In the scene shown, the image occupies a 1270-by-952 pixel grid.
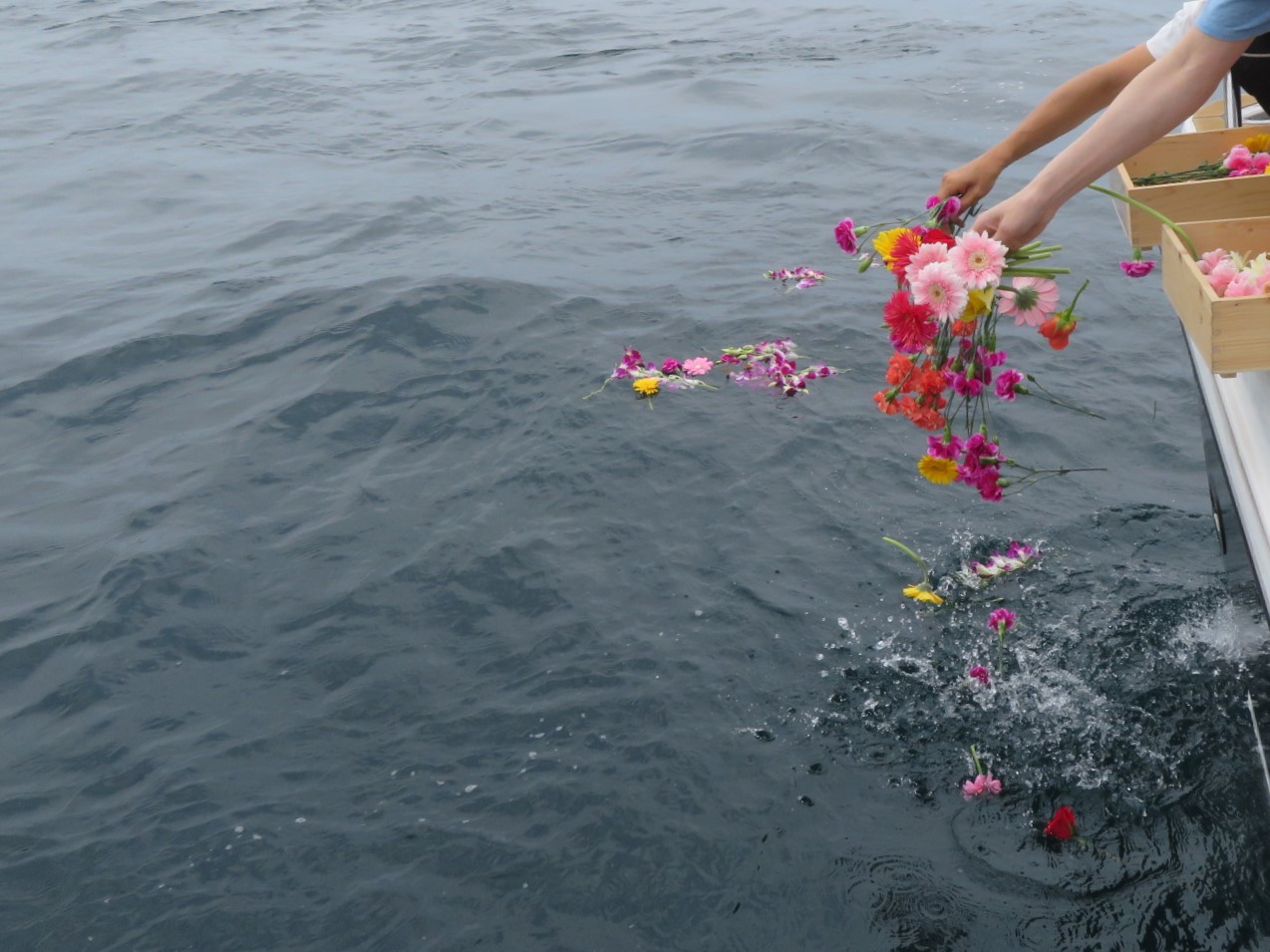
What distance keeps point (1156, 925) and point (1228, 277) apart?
5.62 ft

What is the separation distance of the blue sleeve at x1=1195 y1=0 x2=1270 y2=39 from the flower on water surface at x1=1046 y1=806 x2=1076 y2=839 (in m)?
2.13

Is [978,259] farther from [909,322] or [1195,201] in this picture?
[1195,201]

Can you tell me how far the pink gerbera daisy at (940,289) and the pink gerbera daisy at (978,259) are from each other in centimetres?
2

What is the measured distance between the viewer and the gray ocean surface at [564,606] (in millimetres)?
3547

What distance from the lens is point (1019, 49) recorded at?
1414 cm

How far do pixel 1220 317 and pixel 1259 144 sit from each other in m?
1.56

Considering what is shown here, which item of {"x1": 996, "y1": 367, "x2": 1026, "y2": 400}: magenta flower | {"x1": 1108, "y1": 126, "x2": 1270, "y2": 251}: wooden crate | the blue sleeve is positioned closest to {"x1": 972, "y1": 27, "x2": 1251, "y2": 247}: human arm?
the blue sleeve

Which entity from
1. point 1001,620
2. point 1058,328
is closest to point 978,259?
point 1058,328

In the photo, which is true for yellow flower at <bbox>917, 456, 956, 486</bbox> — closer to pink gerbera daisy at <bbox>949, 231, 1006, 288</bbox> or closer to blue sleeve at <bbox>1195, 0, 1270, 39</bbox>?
pink gerbera daisy at <bbox>949, 231, 1006, 288</bbox>

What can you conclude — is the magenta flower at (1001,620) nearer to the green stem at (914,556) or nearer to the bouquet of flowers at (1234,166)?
the green stem at (914,556)

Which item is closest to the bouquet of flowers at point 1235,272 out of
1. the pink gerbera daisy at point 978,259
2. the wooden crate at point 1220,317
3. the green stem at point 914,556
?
the wooden crate at point 1220,317

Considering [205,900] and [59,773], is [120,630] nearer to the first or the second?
[59,773]

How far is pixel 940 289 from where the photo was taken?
289cm

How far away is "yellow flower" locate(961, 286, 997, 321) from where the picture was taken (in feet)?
9.41
